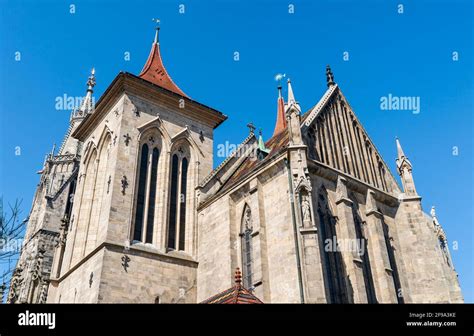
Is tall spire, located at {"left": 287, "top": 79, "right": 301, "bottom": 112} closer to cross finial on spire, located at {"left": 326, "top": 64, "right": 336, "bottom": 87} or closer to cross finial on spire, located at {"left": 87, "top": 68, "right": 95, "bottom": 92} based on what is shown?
cross finial on spire, located at {"left": 326, "top": 64, "right": 336, "bottom": 87}

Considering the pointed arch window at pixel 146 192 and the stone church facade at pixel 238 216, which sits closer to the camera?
the stone church facade at pixel 238 216

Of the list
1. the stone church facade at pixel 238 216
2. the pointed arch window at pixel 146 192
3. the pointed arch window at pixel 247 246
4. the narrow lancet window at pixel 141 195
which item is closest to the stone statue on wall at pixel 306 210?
the stone church facade at pixel 238 216

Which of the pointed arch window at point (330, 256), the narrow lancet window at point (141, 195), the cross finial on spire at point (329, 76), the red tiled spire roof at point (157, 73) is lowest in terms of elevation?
the pointed arch window at point (330, 256)

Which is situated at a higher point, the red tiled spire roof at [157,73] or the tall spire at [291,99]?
the red tiled spire roof at [157,73]

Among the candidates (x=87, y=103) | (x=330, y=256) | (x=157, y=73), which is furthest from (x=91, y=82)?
(x=330, y=256)

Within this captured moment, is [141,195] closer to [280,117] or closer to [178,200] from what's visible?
[178,200]

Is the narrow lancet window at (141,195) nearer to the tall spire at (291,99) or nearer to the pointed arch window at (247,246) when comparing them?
the pointed arch window at (247,246)

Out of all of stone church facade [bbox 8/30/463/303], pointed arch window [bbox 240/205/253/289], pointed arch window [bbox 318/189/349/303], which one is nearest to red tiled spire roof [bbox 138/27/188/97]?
stone church facade [bbox 8/30/463/303]

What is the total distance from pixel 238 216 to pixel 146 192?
15.9ft

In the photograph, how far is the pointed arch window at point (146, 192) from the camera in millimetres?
19938

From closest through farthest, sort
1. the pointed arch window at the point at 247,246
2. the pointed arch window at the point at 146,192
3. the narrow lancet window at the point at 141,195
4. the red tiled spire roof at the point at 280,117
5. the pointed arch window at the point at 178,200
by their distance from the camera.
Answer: the pointed arch window at the point at 247,246 < the narrow lancet window at the point at 141,195 < the pointed arch window at the point at 146,192 < the pointed arch window at the point at 178,200 < the red tiled spire roof at the point at 280,117

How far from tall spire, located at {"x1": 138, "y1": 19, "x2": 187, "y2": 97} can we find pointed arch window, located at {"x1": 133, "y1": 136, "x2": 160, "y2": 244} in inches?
181

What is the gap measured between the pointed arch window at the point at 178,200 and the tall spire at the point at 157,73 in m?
4.26

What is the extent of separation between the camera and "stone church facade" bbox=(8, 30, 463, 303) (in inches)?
615
